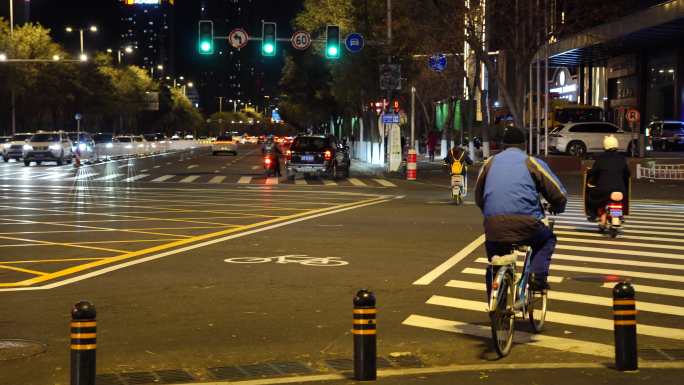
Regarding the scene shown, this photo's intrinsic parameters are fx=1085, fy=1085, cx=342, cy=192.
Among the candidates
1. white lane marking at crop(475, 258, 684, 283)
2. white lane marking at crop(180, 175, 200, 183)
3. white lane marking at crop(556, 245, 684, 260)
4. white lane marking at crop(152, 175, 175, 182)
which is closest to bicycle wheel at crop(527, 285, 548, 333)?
white lane marking at crop(475, 258, 684, 283)

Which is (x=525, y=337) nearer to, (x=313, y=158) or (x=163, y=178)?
(x=313, y=158)

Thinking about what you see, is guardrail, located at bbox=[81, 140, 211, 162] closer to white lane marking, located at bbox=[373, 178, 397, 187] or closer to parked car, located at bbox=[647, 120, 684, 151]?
white lane marking, located at bbox=[373, 178, 397, 187]

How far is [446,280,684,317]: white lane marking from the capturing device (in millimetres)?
11156

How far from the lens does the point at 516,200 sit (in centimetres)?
901

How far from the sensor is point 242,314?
10.8 metres

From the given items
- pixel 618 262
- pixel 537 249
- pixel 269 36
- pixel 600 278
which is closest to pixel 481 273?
pixel 600 278

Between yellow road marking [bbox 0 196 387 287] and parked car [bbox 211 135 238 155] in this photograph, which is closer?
yellow road marking [bbox 0 196 387 287]

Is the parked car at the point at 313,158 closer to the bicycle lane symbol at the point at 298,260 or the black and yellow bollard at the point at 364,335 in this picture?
the bicycle lane symbol at the point at 298,260

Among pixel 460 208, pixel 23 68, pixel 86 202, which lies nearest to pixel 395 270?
pixel 460 208

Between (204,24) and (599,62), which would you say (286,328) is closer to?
(204,24)

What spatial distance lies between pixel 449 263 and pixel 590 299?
332 cm

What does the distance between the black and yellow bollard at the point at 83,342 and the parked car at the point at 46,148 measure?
4776 cm

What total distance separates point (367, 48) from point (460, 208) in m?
35.0

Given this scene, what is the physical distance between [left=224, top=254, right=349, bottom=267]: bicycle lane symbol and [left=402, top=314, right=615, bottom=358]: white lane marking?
164 inches
